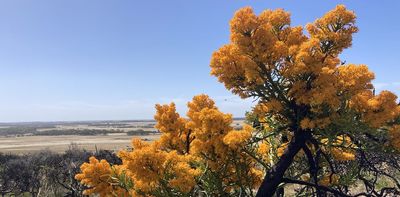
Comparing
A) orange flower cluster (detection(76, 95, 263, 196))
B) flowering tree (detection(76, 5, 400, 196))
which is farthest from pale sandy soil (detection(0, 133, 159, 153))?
flowering tree (detection(76, 5, 400, 196))

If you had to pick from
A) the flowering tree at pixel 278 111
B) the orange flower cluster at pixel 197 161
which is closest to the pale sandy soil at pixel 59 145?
the orange flower cluster at pixel 197 161

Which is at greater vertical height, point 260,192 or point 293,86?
point 293,86

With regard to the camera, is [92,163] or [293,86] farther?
[92,163]

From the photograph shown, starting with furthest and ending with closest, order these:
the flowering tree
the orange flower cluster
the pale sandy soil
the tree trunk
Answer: the pale sandy soil < the tree trunk < the orange flower cluster < the flowering tree

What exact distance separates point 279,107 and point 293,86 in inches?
14.3

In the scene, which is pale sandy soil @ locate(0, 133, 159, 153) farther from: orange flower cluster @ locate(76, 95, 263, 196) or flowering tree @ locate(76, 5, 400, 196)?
flowering tree @ locate(76, 5, 400, 196)

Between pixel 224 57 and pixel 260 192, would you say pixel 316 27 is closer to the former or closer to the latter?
pixel 224 57

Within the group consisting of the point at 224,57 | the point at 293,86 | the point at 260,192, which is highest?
the point at 224,57

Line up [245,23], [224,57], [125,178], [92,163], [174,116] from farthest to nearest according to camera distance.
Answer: [174,116]
[92,163]
[125,178]
[224,57]
[245,23]

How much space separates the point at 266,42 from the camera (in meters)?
5.96

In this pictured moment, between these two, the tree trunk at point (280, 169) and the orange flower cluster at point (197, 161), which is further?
the tree trunk at point (280, 169)

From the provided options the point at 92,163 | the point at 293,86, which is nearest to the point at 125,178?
the point at 92,163

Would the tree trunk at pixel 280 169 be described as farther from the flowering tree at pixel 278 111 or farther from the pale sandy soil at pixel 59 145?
the pale sandy soil at pixel 59 145

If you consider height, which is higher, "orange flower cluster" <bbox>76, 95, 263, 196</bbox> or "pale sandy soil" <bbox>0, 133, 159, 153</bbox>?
"orange flower cluster" <bbox>76, 95, 263, 196</bbox>
